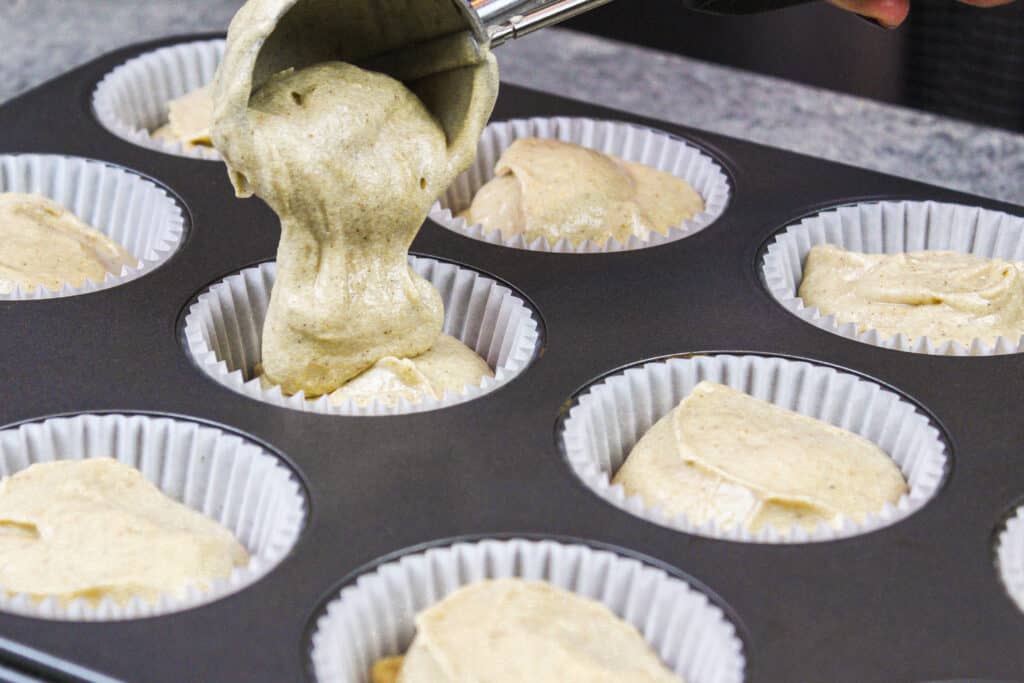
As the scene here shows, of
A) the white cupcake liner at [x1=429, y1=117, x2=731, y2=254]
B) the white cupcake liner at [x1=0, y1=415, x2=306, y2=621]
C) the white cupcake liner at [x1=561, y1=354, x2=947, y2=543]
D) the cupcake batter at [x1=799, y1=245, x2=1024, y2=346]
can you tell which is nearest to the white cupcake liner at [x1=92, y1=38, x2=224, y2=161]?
the white cupcake liner at [x1=429, y1=117, x2=731, y2=254]

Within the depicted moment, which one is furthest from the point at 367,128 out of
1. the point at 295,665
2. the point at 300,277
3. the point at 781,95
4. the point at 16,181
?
the point at 781,95

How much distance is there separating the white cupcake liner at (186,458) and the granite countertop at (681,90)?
1482 mm

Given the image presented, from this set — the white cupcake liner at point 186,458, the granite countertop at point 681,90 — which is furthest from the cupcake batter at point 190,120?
the white cupcake liner at point 186,458

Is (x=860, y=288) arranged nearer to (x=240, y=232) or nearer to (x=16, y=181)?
(x=240, y=232)

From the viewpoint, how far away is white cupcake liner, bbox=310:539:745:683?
157 centimetres

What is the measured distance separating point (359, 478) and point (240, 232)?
72 cm

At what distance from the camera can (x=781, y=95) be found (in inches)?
122

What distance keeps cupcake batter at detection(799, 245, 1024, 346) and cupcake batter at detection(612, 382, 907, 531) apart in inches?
12.9

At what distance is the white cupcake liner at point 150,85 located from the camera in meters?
2.82

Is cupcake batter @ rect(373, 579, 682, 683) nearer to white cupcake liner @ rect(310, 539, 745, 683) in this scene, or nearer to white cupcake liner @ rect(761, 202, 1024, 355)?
white cupcake liner @ rect(310, 539, 745, 683)

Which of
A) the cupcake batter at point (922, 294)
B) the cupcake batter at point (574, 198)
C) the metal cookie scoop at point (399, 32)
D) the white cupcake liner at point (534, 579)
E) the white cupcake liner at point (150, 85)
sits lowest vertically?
the white cupcake liner at point (534, 579)

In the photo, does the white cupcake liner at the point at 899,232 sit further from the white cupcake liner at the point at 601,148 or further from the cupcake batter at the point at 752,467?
the cupcake batter at the point at 752,467

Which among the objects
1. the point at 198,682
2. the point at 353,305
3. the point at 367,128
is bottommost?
the point at 198,682

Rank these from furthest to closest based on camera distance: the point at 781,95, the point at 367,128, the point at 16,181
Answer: the point at 781,95
the point at 16,181
the point at 367,128
